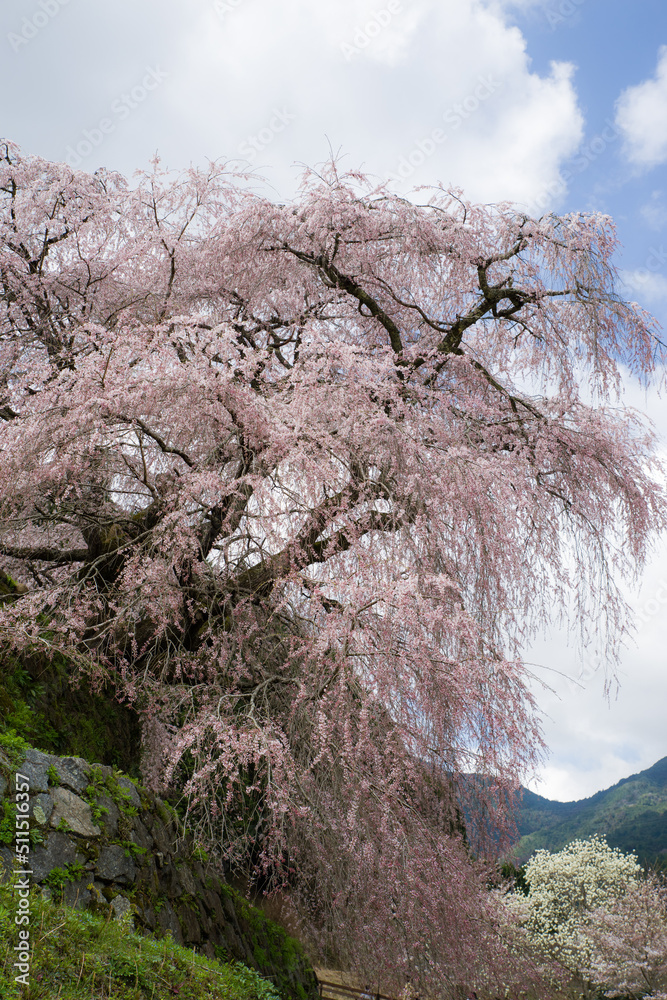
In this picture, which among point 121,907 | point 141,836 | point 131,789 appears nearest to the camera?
point 121,907

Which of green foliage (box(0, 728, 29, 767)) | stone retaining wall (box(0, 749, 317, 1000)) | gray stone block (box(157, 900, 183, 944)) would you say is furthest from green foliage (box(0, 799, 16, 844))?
gray stone block (box(157, 900, 183, 944))

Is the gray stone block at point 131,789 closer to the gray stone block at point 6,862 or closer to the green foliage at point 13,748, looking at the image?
the green foliage at point 13,748

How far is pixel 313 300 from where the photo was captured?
8.62 meters

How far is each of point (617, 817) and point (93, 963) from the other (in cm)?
3754

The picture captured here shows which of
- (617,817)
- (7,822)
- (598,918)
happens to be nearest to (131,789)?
(7,822)

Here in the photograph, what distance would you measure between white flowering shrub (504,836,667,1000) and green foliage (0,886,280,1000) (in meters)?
10.5

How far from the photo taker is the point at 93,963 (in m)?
3.17

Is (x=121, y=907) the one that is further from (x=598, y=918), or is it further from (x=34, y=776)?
(x=598, y=918)

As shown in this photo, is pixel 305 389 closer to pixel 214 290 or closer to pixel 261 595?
pixel 261 595

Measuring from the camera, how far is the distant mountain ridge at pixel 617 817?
27.9 meters

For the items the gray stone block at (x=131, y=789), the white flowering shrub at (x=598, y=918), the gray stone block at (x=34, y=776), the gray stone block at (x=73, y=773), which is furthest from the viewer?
the white flowering shrub at (x=598, y=918)

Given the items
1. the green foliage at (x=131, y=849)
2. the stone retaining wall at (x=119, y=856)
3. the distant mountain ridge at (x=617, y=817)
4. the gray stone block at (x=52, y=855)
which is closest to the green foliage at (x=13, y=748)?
the stone retaining wall at (x=119, y=856)

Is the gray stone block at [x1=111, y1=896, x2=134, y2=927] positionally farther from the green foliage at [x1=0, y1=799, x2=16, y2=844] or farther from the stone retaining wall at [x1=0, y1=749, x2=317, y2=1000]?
the green foliage at [x1=0, y1=799, x2=16, y2=844]

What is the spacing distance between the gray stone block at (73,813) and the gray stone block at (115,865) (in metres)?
0.16
